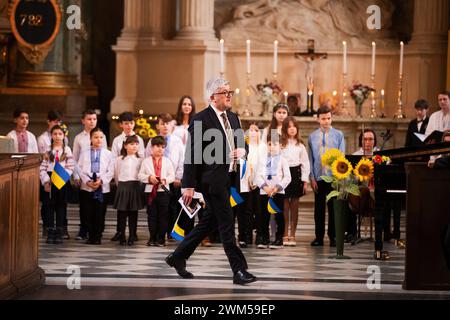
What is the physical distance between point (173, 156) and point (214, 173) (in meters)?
3.50

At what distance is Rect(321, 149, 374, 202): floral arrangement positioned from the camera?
12898mm

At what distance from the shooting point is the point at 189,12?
64.2 feet

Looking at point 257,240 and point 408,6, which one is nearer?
point 257,240

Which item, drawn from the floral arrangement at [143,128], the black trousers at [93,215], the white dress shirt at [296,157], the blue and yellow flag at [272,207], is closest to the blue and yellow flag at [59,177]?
the black trousers at [93,215]

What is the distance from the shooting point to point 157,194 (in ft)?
44.7

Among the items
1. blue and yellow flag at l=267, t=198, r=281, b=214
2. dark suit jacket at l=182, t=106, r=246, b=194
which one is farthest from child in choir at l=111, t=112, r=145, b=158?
dark suit jacket at l=182, t=106, r=246, b=194

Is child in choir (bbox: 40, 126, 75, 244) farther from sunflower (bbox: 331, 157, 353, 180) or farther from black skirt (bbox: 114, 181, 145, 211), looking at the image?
sunflower (bbox: 331, 157, 353, 180)

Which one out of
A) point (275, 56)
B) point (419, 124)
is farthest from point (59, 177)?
point (275, 56)

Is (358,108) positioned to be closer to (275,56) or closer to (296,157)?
(275,56)

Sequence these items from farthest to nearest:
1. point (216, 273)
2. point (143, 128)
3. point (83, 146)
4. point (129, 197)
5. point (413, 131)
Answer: point (143, 128)
point (413, 131)
point (83, 146)
point (129, 197)
point (216, 273)

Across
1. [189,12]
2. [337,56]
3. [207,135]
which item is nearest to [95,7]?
[189,12]
